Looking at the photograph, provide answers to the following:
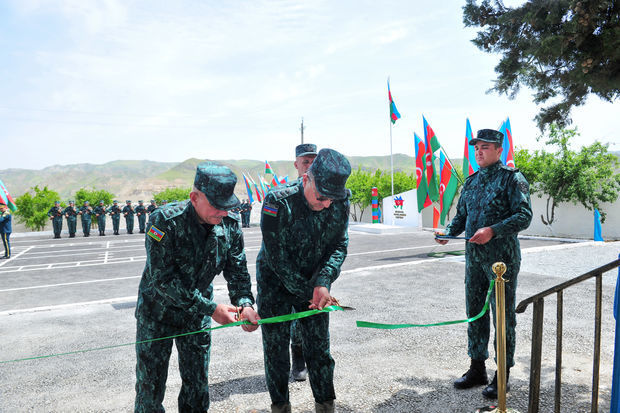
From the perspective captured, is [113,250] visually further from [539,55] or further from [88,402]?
[539,55]

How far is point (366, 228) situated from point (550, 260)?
11.7 m

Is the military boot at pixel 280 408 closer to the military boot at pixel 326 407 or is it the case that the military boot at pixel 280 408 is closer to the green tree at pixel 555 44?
the military boot at pixel 326 407

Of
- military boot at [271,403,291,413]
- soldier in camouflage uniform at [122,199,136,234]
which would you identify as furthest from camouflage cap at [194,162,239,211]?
soldier in camouflage uniform at [122,199,136,234]

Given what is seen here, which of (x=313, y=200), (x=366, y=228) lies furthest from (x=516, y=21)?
(x=366, y=228)

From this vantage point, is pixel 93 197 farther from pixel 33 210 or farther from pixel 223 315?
pixel 223 315

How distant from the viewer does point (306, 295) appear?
2.77m

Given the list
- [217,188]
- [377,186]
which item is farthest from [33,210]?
[217,188]

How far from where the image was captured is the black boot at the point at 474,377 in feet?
11.4

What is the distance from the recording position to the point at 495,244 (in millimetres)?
3414

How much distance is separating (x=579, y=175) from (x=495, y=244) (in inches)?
627

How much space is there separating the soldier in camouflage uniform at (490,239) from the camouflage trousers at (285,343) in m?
1.36

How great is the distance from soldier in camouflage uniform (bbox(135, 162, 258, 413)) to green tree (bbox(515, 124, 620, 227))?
1708 cm

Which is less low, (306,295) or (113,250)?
(306,295)

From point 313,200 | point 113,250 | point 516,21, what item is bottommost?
point 113,250
